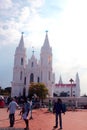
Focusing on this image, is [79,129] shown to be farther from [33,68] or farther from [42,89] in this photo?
[33,68]

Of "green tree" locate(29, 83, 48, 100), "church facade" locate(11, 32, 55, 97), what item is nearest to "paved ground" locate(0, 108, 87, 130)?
"green tree" locate(29, 83, 48, 100)

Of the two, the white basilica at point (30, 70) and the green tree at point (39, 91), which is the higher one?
the white basilica at point (30, 70)

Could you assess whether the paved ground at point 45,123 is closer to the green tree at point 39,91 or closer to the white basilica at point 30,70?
Result: the green tree at point 39,91

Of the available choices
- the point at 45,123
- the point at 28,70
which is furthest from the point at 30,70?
the point at 45,123

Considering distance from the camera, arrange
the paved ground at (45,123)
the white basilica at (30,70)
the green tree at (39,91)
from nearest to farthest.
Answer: the paved ground at (45,123) < the green tree at (39,91) < the white basilica at (30,70)

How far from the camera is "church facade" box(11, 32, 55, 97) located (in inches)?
3472

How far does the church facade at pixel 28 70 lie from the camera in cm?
8819

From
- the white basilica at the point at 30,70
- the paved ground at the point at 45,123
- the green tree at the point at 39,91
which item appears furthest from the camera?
the white basilica at the point at 30,70

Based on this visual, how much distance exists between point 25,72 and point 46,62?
838cm

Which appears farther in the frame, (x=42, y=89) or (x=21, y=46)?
(x=21, y=46)

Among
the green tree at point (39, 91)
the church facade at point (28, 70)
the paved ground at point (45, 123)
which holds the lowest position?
the paved ground at point (45, 123)

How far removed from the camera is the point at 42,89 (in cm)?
7206

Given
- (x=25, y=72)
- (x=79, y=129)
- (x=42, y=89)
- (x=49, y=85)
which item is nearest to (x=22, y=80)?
(x=25, y=72)

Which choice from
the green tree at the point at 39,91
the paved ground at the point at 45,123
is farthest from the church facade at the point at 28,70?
the paved ground at the point at 45,123
